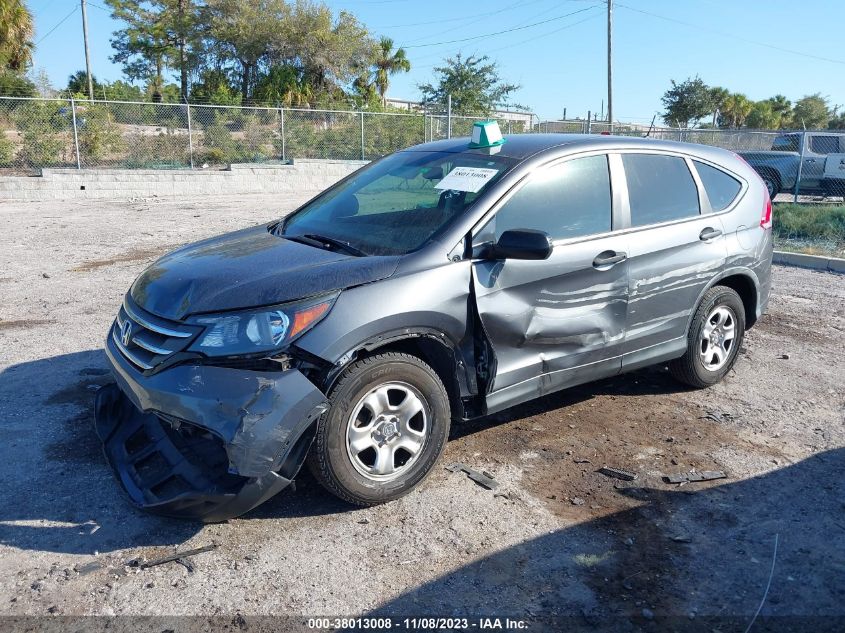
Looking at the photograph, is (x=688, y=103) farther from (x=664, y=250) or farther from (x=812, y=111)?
(x=664, y=250)

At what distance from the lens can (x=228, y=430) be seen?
10.2ft

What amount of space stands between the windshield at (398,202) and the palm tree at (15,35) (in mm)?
26069

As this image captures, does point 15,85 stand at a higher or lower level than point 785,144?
higher

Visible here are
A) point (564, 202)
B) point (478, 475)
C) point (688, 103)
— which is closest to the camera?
point (478, 475)

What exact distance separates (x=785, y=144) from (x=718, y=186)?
587 inches

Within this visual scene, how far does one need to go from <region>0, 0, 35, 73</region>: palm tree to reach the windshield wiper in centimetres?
2649

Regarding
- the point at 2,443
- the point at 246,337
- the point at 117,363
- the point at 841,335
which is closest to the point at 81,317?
the point at 2,443

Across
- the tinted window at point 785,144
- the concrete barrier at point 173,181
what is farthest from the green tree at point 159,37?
the tinted window at point 785,144

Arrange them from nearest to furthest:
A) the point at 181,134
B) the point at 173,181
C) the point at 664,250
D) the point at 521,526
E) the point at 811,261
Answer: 1. the point at 521,526
2. the point at 664,250
3. the point at 811,261
4. the point at 173,181
5. the point at 181,134

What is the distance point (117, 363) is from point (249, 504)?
1.15m

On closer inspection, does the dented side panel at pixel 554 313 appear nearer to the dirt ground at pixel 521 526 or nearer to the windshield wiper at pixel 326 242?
the dirt ground at pixel 521 526

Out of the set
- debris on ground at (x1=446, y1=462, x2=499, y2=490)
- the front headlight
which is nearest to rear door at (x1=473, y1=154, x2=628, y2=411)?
debris on ground at (x1=446, y1=462, x2=499, y2=490)

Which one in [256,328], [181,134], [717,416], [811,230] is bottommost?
[717,416]

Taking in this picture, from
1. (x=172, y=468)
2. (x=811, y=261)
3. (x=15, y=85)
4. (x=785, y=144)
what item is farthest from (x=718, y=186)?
(x=15, y=85)
